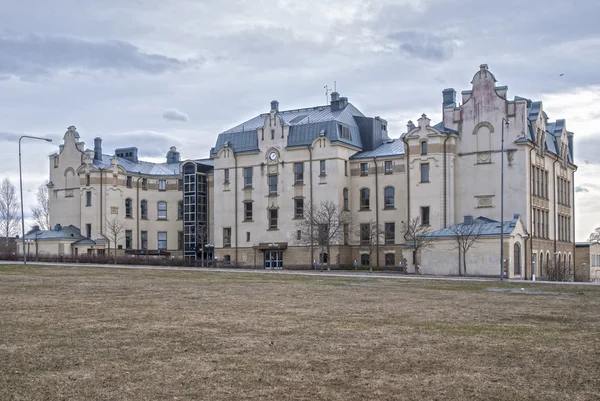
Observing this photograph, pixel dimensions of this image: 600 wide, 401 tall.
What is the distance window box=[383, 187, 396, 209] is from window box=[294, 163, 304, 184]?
844 cm

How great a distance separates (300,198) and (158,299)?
51389mm

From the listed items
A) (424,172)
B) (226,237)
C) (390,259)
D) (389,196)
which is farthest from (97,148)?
(424,172)

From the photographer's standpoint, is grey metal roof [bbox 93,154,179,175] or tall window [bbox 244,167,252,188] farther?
grey metal roof [bbox 93,154,179,175]

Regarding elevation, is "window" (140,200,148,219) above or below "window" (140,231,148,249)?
above

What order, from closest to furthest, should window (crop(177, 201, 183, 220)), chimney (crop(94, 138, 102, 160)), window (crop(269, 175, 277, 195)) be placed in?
window (crop(269, 175, 277, 195)), chimney (crop(94, 138, 102, 160)), window (crop(177, 201, 183, 220))

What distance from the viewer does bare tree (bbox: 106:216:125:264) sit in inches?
3377

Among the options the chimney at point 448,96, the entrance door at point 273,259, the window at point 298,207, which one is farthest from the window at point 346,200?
the chimney at point 448,96

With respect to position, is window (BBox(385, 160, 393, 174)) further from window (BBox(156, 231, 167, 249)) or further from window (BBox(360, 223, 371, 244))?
window (BBox(156, 231, 167, 249))

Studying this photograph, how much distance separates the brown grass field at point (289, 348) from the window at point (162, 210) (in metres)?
64.7

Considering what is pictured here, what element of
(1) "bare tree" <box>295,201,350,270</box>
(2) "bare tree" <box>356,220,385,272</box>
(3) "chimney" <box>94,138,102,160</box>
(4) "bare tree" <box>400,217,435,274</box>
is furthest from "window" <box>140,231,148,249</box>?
(4) "bare tree" <box>400,217,435,274</box>

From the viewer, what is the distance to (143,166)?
95125mm

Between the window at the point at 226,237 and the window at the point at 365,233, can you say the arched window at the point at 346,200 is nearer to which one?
the window at the point at 365,233

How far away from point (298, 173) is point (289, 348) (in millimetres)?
62087

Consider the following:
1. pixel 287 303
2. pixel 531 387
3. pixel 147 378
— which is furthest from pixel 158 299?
pixel 531 387
